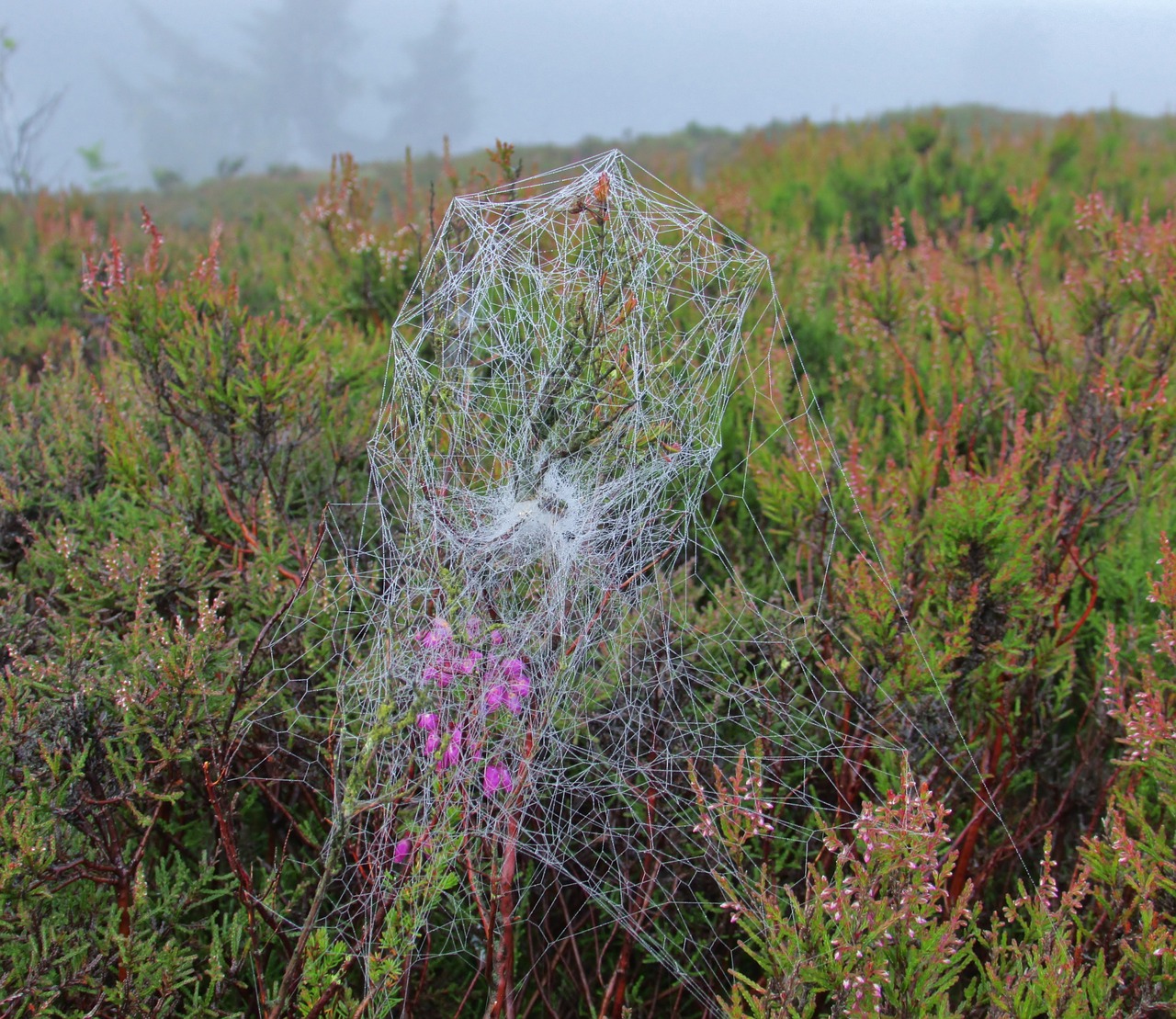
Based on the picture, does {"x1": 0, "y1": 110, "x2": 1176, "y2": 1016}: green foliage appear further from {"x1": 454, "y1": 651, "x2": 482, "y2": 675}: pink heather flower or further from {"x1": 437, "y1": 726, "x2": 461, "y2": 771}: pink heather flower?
{"x1": 454, "y1": 651, "x2": 482, "y2": 675}: pink heather flower

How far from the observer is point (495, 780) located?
171 cm

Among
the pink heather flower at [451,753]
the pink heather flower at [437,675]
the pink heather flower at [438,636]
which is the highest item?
the pink heather flower at [438,636]

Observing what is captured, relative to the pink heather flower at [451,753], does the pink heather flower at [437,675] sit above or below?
above

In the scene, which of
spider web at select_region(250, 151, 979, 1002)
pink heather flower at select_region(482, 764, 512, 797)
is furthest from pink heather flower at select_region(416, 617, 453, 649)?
pink heather flower at select_region(482, 764, 512, 797)

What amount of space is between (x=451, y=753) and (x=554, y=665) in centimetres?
31

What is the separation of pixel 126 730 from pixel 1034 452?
105 inches

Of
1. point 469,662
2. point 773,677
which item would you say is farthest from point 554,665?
point 773,677

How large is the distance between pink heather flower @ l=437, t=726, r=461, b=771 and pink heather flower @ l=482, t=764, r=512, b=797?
82 millimetres

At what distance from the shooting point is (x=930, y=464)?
98.7 inches

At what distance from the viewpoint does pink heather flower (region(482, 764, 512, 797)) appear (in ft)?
5.56

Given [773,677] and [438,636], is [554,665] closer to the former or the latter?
[438,636]

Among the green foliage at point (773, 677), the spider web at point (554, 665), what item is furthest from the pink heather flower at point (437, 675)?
the green foliage at point (773, 677)

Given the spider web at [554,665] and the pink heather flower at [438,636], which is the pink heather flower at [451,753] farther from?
the pink heather flower at [438,636]

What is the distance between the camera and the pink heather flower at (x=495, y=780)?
5.56ft
